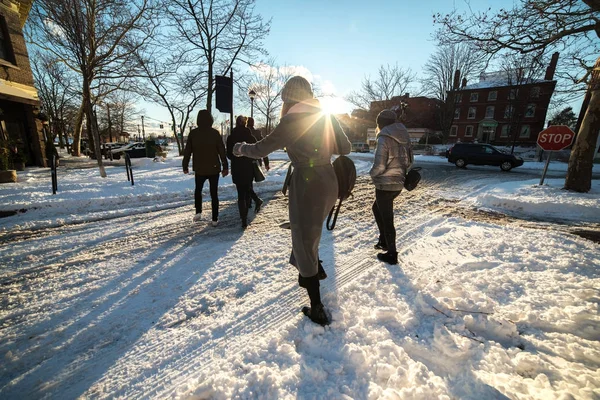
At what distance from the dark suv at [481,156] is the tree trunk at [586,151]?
948 centimetres

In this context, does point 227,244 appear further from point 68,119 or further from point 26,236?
point 68,119

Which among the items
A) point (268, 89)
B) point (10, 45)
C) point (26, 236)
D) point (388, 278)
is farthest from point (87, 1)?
point (268, 89)

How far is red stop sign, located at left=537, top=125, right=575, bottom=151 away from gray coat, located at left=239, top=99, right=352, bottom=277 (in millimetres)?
9314

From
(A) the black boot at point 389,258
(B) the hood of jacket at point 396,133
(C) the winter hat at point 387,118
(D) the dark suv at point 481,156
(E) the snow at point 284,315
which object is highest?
(C) the winter hat at point 387,118

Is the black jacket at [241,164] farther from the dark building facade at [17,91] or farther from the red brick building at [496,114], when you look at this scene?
the red brick building at [496,114]

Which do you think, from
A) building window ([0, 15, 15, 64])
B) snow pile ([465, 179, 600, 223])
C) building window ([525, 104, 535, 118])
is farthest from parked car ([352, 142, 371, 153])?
building window ([0, 15, 15, 64])

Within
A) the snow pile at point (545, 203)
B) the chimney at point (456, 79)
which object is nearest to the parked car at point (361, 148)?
the chimney at point (456, 79)

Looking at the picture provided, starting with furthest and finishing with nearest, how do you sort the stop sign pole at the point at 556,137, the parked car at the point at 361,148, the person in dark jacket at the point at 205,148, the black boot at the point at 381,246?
the parked car at the point at 361,148, the stop sign pole at the point at 556,137, the person in dark jacket at the point at 205,148, the black boot at the point at 381,246

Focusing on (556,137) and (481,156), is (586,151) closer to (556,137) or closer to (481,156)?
(556,137)

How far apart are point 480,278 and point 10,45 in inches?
752

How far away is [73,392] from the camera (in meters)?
1.61

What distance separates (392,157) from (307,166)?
158 cm

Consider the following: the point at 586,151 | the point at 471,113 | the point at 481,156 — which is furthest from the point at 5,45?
the point at 471,113

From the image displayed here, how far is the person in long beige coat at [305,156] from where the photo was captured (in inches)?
73.3
